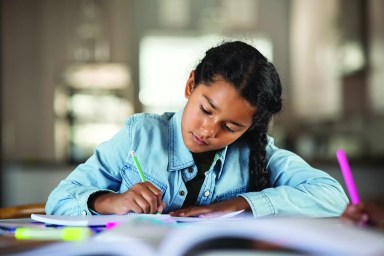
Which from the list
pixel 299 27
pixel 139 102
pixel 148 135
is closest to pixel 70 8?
pixel 139 102

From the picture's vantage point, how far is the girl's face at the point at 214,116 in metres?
0.92

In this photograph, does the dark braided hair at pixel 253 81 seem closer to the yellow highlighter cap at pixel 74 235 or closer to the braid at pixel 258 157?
the braid at pixel 258 157

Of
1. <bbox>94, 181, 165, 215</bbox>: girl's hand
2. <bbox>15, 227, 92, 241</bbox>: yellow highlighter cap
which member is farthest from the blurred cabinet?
<bbox>15, 227, 92, 241</bbox>: yellow highlighter cap

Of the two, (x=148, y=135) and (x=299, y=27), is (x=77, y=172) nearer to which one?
(x=148, y=135)

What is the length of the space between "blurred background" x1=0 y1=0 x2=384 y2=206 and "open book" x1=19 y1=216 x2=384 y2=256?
347cm

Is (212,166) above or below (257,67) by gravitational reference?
below

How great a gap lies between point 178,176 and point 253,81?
21 cm

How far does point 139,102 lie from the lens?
404 centimetres

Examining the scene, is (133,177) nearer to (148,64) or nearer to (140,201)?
(140,201)

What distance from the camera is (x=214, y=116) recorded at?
0.92 meters

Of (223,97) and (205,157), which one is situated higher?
(223,97)

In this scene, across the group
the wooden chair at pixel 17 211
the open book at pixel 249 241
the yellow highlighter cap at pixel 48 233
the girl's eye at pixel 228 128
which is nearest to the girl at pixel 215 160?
the girl's eye at pixel 228 128

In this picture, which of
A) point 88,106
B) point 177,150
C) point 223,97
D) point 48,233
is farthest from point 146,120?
point 88,106

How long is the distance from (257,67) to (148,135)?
230mm
